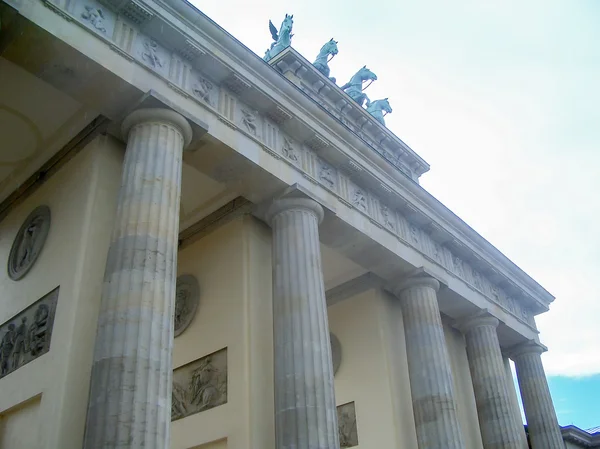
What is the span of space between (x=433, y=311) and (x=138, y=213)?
29.4ft

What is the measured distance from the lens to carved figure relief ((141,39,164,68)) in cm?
1060

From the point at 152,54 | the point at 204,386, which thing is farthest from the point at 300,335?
the point at 152,54

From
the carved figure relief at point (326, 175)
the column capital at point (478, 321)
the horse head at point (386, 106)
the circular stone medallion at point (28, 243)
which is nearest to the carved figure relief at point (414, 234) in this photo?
the carved figure relief at point (326, 175)

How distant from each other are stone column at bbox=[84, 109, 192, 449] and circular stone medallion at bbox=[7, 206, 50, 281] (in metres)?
2.82

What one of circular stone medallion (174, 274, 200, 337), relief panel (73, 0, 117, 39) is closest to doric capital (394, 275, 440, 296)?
circular stone medallion (174, 274, 200, 337)

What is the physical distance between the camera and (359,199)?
47.8 feet

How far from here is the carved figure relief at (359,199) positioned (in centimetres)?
1441

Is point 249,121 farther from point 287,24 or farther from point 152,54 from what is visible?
point 287,24

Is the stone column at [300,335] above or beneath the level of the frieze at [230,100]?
beneath

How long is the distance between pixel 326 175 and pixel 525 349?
36.9 ft

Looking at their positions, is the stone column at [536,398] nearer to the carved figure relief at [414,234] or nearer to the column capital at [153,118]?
the carved figure relief at [414,234]

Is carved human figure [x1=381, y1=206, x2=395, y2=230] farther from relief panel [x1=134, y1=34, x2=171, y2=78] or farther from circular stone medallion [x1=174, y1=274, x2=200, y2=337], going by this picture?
relief panel [x1=134, y1=34, x2=171, y2=78]

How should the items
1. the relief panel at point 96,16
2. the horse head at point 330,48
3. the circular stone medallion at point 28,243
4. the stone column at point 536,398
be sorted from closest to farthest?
the relief panel at point 96,16 → the circular stone medallion at point 28,243 → the stone column at point 536,398 → the horse head at point 330,48

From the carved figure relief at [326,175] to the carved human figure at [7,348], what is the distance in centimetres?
680
